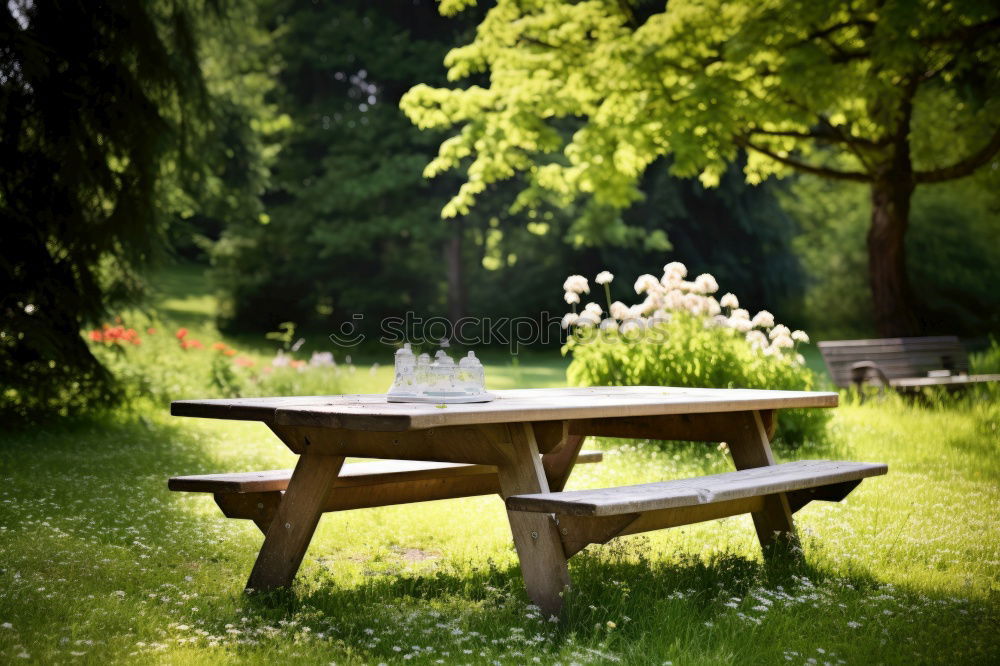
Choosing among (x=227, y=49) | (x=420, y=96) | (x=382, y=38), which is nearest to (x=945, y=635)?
(x=420, y=96)

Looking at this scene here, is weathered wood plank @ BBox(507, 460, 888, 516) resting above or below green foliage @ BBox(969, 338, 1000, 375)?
above

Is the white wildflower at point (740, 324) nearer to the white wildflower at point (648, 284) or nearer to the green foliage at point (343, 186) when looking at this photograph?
the white wildflower at point (648, 284)

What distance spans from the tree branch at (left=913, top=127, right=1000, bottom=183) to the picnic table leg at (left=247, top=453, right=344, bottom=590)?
11.5m

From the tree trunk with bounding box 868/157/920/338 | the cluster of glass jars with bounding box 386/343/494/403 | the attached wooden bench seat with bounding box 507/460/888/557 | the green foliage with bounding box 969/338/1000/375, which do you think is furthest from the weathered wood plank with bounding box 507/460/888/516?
the green foliage with bounding box 969/338/1000/375

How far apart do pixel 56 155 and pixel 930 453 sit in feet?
26.9

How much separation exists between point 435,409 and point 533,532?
64 centimetres

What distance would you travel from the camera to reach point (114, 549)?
5.26 metres

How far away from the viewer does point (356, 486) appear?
15.3ft

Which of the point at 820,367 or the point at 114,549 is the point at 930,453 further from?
the point at 820,367

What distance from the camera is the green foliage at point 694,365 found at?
901cm

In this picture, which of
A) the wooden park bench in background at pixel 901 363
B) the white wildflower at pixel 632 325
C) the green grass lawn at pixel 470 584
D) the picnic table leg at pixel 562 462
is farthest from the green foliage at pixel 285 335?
the picnic table leg at pixel 562 462

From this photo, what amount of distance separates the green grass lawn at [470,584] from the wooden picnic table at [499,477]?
263 millimetres

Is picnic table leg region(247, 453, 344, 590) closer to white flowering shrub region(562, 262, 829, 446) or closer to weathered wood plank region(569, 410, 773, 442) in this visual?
weathered wood plank region(569, 410, 773, 442)

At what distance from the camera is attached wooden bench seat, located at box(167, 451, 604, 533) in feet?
14.6
